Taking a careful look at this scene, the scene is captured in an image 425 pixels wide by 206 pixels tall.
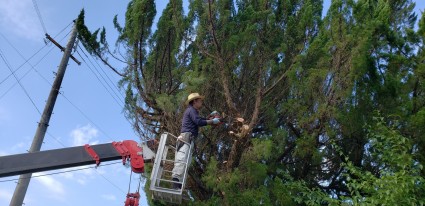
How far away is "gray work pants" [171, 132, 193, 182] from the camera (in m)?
6.32

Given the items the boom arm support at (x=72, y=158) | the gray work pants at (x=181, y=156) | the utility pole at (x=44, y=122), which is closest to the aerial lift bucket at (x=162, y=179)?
the gray work pants at (x=181, y=156)

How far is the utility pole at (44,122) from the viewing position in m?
9.48

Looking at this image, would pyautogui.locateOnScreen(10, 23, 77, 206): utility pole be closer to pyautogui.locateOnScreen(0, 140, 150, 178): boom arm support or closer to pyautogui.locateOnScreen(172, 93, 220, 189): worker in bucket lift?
pyautogui.locateOnScreen(0, 140, 150, 178): boom arm support

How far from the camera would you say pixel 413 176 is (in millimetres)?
6984

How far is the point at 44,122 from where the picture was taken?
33.4ft

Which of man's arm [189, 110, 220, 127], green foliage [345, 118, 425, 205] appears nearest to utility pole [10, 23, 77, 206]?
man's arm [189, 110, 220, 127]

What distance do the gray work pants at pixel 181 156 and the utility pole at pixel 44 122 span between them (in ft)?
12.0

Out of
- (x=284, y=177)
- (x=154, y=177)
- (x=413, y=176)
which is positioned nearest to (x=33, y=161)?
(x=154, y=177)

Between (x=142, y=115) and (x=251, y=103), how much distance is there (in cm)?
196

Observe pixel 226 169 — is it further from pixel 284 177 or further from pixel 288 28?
pixel 288 28

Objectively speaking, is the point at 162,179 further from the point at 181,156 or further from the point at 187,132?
the point at 187,132

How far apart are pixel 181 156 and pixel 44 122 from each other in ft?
15.4

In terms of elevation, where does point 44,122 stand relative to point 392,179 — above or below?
above

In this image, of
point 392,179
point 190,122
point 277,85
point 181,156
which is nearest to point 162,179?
point 181,156
